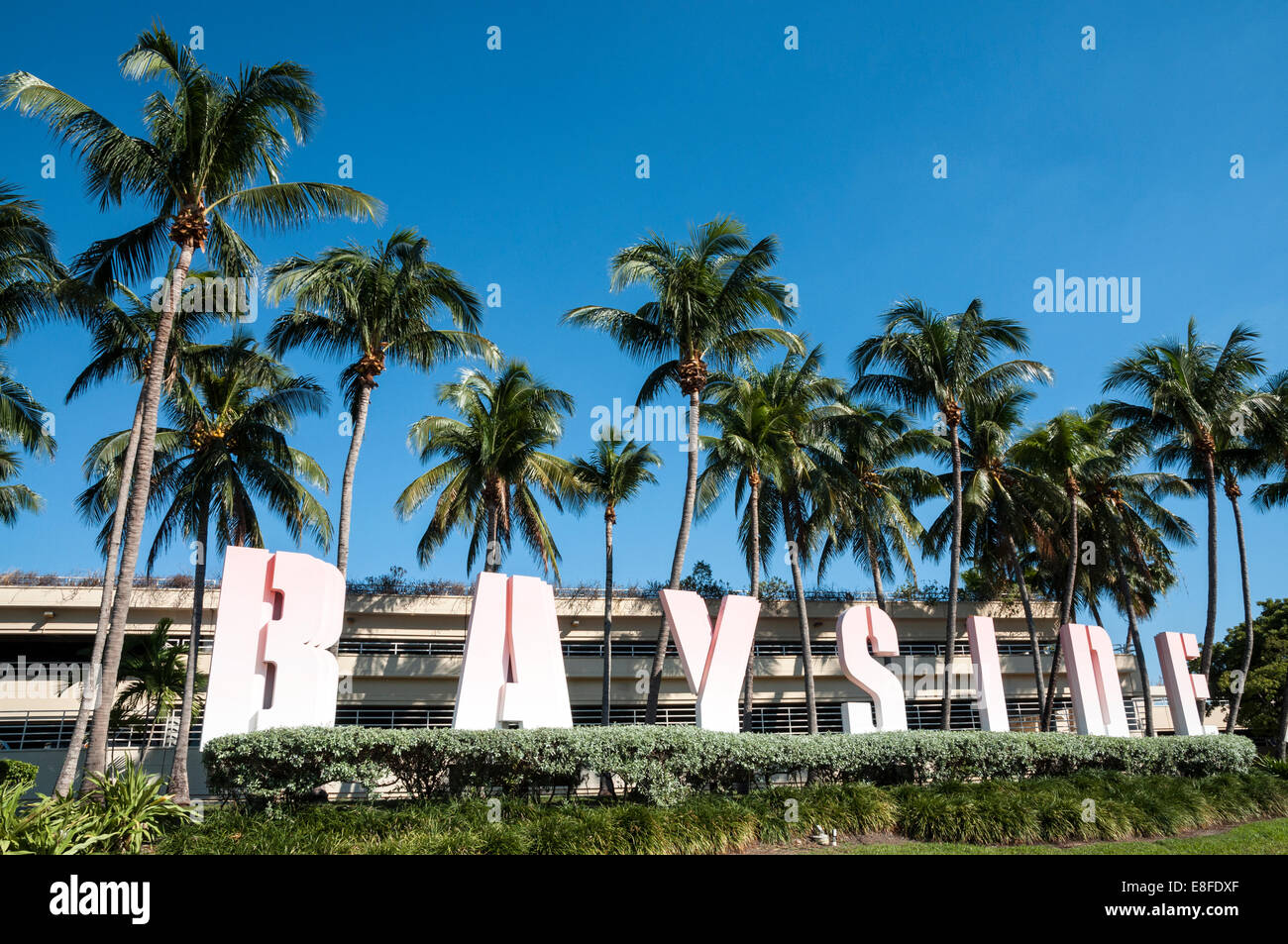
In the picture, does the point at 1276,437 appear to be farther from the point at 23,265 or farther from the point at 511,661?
the point at 23,265

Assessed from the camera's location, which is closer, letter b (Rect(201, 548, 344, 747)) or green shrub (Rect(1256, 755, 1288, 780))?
letter b (Rect(201, 548, 344, 747))

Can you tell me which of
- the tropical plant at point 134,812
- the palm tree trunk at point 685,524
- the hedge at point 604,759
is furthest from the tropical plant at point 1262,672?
the tropical plant at point 134,812

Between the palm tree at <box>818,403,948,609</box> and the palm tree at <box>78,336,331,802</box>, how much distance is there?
17.8 m

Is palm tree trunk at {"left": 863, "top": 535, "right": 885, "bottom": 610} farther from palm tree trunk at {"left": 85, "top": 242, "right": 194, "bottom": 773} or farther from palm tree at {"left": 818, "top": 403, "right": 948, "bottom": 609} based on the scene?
palm tree trunk at {"left": 85, "top": 242, "right": 194, "bottom": 773}

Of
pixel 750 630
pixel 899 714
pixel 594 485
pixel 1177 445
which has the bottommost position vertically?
pixel 899 714

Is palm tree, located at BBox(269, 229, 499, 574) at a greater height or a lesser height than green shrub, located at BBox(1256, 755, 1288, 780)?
greater

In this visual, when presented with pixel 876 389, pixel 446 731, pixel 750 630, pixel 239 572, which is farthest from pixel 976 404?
pixel 239 572

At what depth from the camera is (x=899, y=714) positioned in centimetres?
1859

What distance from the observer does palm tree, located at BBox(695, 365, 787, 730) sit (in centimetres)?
2497

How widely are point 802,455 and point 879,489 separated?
7.10m

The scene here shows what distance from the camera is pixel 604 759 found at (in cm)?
1388

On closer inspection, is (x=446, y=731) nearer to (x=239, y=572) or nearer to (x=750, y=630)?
(x=239, y=572)

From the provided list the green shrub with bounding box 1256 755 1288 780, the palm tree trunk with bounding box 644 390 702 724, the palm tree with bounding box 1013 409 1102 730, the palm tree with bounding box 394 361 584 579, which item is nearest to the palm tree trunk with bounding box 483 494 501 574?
the palm tree with bounding box 394 361 584 579

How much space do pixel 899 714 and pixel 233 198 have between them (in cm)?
1812
